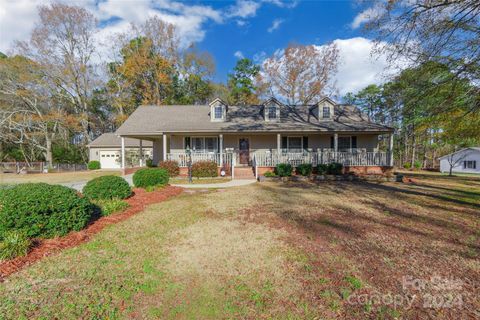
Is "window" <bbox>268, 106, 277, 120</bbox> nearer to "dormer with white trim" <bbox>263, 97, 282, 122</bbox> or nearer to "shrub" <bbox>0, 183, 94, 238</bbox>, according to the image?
"dormer with white trim" <bbox>263, 97, 282, 122</bbox>

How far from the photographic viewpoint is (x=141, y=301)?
2.72m

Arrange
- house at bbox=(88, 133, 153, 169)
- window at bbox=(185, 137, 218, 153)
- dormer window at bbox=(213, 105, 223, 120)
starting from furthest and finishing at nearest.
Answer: house at bbox=(88, 133, 153, 169) → dormer window at bbox=(213, 105, 223, 120) → window at bbox=(185, 137, 218, 153)

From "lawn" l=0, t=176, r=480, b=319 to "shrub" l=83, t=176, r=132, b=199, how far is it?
1.93m

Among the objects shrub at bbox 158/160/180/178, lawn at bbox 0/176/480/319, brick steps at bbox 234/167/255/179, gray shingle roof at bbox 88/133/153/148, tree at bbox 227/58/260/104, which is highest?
tree at bbox 227/58/260/104

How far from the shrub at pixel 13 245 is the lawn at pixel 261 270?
53 centimetres

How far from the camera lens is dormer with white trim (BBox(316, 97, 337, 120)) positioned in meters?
16.7

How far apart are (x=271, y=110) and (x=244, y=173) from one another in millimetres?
6000

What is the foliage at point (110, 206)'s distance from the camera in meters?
6.26

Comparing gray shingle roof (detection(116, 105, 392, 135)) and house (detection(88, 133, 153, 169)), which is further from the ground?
gray shingle roof (detection(116, 105, 392, 135))

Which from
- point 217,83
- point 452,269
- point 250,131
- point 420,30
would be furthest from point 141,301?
point 217,83

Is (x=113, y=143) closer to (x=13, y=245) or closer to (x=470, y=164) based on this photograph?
(x=13, y=245)

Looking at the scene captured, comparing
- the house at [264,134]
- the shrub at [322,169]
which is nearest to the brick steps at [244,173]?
the house at [264,134]

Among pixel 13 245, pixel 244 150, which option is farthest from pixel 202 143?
pixel 13 245

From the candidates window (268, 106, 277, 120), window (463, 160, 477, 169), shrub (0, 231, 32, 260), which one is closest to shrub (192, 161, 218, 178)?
window (268, 106, 277, 120)
